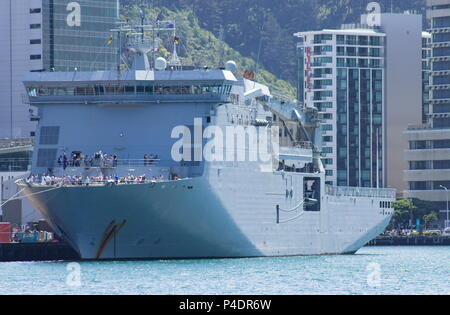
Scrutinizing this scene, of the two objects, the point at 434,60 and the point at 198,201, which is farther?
the point at 434,60

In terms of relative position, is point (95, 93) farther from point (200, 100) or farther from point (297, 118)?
point (297, 118)

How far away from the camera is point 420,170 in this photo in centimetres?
16262

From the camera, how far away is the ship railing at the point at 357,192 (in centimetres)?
10206

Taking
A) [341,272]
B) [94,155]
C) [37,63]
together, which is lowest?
[341,272]

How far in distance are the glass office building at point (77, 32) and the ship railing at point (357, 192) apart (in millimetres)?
43811

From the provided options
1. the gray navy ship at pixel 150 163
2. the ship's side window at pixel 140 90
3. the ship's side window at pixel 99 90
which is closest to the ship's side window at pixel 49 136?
the gray navy ship at pixel 150 163

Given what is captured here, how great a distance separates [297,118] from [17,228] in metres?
19.0

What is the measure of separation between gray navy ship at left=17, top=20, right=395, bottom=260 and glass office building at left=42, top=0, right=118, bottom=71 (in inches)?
2509

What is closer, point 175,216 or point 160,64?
point 175,216

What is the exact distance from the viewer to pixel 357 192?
10700 centimetres

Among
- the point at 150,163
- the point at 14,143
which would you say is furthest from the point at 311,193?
the point at 14,143

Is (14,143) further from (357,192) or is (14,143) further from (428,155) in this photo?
(428,155)

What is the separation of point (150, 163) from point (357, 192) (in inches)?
1178

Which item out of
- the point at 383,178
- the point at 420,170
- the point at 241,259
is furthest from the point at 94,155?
the point at 383,178
